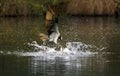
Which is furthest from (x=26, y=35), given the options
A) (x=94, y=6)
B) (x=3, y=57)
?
(x=94, y=6)

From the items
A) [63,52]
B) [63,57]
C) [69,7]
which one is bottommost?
[63,57]

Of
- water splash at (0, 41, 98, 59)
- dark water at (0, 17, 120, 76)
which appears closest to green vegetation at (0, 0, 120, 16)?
dark water at (0, 17, 120, 76)

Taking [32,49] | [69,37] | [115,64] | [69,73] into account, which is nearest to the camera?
[69,73]

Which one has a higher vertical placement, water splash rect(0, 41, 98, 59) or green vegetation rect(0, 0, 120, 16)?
green vegetation rect(0, 0, 120, 16)

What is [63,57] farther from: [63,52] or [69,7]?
[69,7]

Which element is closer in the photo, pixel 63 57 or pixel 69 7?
pixel 63 57

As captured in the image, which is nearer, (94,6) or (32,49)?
(32,49)

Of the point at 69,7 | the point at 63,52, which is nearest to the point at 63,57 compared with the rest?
the point at 63,52

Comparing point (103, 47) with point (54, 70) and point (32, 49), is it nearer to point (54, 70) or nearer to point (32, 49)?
point (32, 49)

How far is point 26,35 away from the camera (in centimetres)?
3644

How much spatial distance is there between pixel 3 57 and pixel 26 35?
11877mm

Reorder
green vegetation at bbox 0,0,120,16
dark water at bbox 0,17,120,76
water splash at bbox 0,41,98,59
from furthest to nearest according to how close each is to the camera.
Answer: green vegetation at bbox 0,0,120,16 < water splash at bbox 0,41,98,59 < dark water at bbox 0,17,120,76

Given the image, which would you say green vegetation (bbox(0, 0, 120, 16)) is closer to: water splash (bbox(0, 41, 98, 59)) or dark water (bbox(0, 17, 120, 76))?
dark water (bbox(0, 17, 120, 76))

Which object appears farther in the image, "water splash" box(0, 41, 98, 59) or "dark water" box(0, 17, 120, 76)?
"water splash" box(0, 41, 98, 59)
